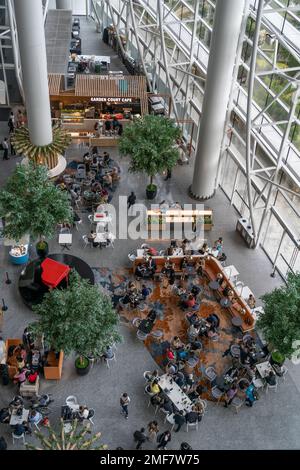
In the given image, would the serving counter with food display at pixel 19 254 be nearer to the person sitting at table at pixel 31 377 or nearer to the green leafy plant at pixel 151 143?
the person sitting at table at pixel 31 377

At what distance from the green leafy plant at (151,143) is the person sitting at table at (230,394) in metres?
10.8

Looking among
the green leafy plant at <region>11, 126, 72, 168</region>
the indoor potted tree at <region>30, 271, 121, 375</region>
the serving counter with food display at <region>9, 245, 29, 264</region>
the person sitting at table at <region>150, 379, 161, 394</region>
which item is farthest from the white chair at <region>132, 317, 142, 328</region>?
the green leafy plant at <region>11, 126, 72, 168</region>

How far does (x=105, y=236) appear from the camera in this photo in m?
24.1

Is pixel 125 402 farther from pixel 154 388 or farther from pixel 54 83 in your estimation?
pixel 54 83

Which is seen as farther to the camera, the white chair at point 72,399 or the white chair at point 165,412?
the white chair at point 72,399

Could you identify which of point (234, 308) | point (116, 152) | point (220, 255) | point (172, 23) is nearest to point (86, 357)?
point (234, 308)

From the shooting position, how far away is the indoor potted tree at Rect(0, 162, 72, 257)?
1997 cm

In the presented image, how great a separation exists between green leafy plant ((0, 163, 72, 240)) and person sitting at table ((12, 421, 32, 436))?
22.5ft

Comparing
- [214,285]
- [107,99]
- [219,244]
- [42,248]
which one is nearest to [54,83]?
[107,99]

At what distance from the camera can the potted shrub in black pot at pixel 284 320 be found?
17.5 m

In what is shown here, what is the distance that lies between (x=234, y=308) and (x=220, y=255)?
296cm

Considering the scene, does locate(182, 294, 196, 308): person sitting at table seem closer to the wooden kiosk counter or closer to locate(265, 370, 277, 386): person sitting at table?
locate(265, 370, 277, 386): person sitting at table

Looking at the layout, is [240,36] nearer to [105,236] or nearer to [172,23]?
[172,23]

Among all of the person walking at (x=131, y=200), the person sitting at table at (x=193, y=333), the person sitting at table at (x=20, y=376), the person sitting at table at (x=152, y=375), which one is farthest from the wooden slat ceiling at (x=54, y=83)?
the person sitting at table at (x=152, y=375)
